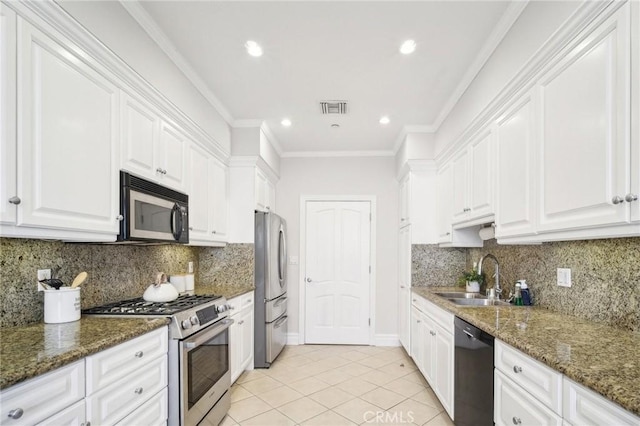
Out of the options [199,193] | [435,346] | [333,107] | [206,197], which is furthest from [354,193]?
[435,346]

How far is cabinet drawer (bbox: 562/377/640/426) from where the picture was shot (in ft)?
3.30

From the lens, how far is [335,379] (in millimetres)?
3605

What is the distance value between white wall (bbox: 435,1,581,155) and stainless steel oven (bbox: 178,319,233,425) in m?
2.48

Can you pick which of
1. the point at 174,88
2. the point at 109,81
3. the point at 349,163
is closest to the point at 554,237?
the point at 109,81

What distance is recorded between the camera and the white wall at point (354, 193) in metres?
4.91

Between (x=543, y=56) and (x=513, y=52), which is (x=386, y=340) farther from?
(x=543, y=56)

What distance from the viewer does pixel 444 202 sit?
369cm

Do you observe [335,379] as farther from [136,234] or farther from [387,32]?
[387,32]

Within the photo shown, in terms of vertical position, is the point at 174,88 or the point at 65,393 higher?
the point at 174,88

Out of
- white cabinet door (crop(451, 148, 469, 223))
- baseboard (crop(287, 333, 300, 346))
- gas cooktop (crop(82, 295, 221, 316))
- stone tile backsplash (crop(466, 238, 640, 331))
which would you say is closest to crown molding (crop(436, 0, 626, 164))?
white cabinet door (crop(451, 148, 469, 223))

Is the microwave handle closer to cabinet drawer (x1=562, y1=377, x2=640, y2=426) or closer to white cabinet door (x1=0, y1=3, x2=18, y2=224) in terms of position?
white cabinet door (x1=0, y1=3, x2=18, y2=224)

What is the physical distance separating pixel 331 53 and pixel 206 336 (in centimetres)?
210

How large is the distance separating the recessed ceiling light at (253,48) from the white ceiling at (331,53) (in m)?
0.04

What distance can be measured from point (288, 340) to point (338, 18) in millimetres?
4079
